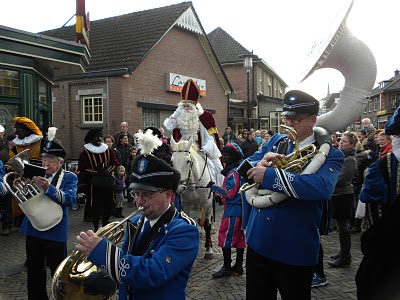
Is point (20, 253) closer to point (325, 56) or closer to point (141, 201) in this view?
point (141, 201)

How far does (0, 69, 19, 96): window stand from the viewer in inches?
368

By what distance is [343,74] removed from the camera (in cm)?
287

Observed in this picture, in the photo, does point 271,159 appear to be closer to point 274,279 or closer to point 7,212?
point 274,279

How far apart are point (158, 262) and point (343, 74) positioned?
1.91m

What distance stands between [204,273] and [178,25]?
55.9 feet

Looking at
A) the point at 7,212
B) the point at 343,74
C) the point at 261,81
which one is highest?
the point at 261,81

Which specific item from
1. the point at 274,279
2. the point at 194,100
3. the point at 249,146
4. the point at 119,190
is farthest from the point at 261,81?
the point at 274,279

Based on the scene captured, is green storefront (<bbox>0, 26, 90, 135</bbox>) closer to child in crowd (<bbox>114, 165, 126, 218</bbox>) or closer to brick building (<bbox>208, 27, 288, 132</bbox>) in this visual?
child in crowd (<bbox>114, 165, 126, 218</bbox>)

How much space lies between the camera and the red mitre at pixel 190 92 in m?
7.39

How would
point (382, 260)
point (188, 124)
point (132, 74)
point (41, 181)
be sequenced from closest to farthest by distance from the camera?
1. point (382, 260)
2. point (41, 181)
3. point (188, 124)
4. point (132, 74)

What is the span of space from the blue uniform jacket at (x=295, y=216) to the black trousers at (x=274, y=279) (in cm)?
7

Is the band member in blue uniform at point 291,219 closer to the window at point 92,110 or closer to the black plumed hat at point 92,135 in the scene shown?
the black plumed hat at point 92,135

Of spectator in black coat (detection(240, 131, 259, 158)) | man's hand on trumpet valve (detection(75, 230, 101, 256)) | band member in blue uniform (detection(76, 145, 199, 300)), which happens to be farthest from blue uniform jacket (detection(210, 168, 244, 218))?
spectator in black coat (detection(240, 131, 259, 158))

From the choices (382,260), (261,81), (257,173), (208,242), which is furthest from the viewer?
(261,81)
